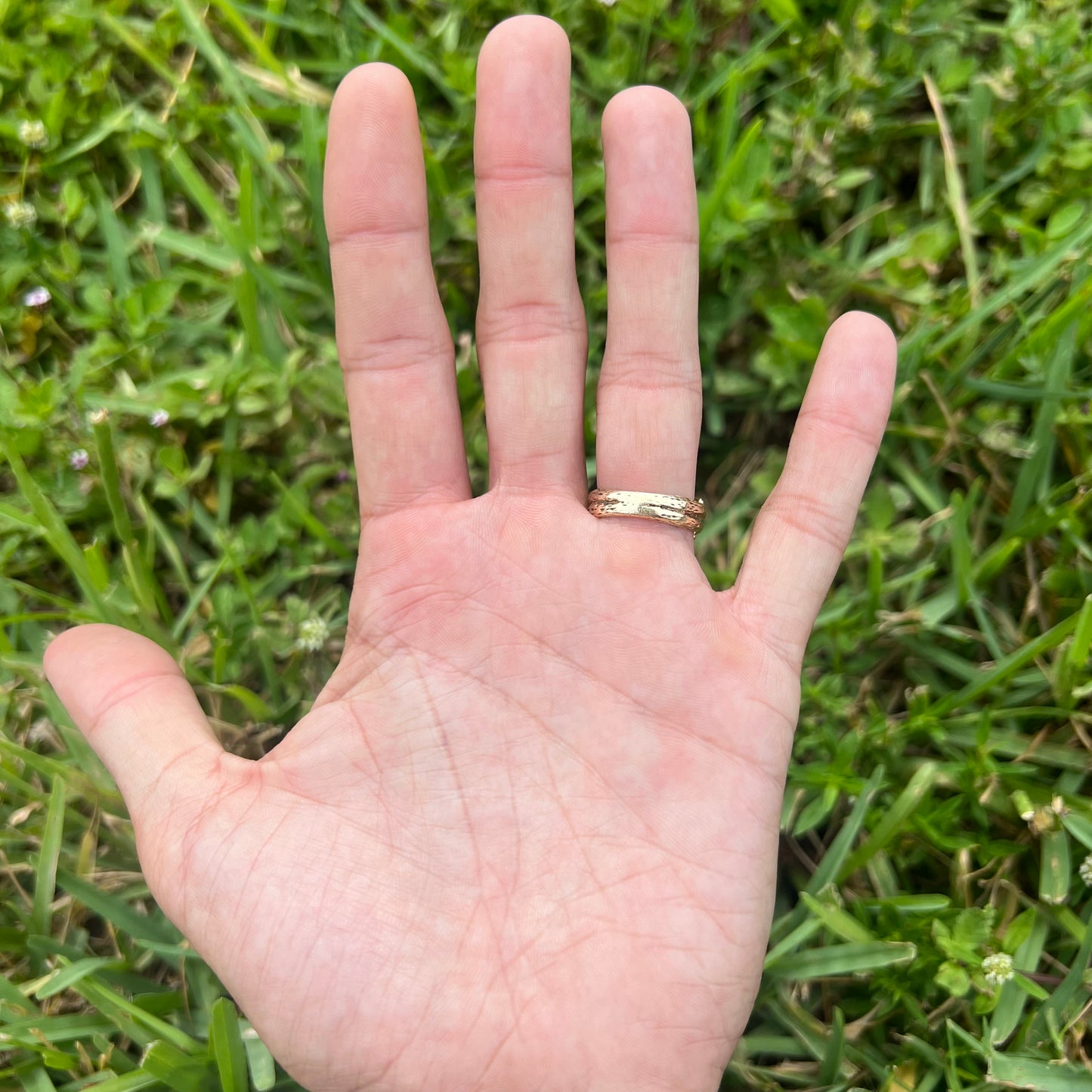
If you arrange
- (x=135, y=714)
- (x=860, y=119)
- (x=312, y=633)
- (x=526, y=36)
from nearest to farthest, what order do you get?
(x=135, y=714) → (x=526, y=36) → (x=312, y=633) → (x=860, y=119)

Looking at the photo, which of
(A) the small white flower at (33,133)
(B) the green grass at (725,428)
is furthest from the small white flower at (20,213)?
(A) the small white flower at (33,133)

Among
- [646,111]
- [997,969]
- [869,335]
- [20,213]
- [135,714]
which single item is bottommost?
[997,969]

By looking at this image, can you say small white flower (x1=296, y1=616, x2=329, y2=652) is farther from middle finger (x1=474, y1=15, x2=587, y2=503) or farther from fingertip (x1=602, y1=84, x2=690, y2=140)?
fingertip (x1=602, y1=84, x2=690, y2=140)

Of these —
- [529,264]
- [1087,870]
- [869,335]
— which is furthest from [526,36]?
[1087,870]

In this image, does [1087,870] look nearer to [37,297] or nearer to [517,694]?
[517,694]

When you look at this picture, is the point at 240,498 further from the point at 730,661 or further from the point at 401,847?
the point at 730,661

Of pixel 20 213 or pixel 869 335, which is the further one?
pixel 20 213
